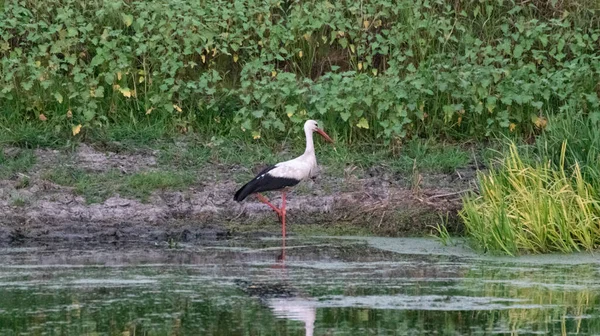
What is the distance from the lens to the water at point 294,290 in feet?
24.2

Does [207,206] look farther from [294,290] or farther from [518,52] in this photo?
[518,52]

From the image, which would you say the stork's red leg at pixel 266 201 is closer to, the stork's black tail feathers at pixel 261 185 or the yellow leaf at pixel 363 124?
the stork's black tail feathers at pixel 261 185

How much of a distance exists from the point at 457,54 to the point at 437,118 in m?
0.96

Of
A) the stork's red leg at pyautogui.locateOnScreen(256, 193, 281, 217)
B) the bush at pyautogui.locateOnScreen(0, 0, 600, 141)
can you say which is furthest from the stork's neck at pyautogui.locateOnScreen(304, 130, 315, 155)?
the bush at pyautogui.locateOnScreen(0, 0, 600, 141)

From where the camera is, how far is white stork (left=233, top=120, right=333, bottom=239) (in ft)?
37.3

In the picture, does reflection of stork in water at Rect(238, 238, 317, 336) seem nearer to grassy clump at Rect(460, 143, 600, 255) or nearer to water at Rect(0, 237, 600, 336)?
water at Rect(0, 237, 600, 336)

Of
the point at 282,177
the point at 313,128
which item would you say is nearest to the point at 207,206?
the point at 282,177

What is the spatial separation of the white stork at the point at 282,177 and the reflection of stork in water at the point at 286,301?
8.03 ft

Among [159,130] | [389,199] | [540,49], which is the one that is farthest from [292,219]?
[540,49]

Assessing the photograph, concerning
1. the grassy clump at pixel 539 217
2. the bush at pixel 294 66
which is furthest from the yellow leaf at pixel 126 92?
the grassy clump at pixel 539 217

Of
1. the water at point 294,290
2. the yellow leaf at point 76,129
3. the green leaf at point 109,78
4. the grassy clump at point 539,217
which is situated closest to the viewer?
the water at point 294,290

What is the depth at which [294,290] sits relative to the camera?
8.48 meters

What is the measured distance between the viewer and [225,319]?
7.55 m

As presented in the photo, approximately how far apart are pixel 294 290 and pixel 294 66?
19.4 ft
